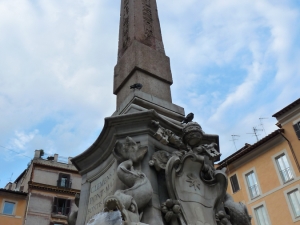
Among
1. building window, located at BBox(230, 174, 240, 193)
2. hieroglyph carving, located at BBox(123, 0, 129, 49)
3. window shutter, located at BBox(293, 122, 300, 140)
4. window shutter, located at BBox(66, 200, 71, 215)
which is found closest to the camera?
hieroglyph carving, located at BBox(123, 0, 129, 49)

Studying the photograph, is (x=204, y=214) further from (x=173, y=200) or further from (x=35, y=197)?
(x=35, y=197)

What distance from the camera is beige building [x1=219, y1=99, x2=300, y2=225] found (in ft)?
57.3

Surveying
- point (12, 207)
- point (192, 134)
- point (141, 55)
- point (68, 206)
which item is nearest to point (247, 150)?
point (68, 206)

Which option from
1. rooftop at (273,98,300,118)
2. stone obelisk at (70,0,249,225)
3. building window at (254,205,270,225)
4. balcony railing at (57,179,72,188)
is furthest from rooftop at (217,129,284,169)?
stone obelisk at (70,0,249,225)

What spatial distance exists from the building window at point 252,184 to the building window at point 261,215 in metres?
0.71

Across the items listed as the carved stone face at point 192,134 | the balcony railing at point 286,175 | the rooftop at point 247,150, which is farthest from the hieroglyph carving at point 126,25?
the balcony railing at point 286,175

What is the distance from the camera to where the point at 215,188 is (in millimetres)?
4602

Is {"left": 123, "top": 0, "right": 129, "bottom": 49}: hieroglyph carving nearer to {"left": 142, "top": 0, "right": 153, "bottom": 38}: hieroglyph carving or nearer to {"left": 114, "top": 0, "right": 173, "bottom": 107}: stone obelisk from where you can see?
{"left": 114, "top": 0, "right": 173, "bottom": 107}: stone obelisk

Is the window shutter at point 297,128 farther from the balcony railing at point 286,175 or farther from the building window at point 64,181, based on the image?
the building window at point 64,181

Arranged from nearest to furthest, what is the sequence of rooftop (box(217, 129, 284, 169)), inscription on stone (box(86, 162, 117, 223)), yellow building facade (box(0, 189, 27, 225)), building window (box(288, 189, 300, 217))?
inscription on stone (box(86, 162, 117, 223)) < building window (box(288, 189, 300, 217)) < rooftop (box(217, 129, 284, 169)) < yellow building facade (box(0, 189, 27, 225))

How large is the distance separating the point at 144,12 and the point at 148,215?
5.61m

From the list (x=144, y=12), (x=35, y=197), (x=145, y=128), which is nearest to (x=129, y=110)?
(x=145, y=128)

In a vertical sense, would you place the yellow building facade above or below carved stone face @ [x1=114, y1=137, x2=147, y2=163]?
above

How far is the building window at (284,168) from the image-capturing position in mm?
17889
